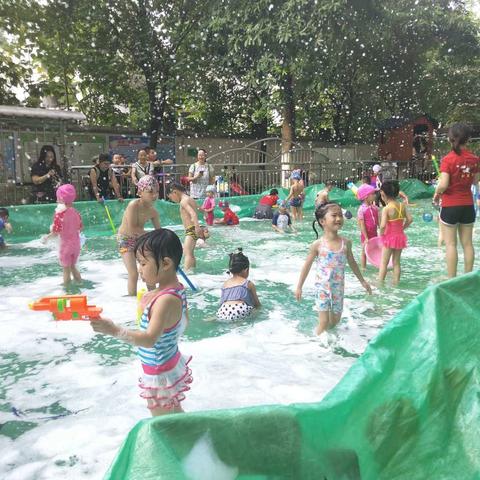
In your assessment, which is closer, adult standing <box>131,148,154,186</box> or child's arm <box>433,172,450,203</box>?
child's arm <box>433,172,450,203</box>

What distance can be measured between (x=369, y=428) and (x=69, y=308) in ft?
4.58

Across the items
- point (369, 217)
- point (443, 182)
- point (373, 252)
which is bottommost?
point (373, 252)

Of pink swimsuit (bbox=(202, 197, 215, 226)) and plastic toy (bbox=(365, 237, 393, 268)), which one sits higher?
pink swimsuit (bbox=(202, 197, 215, 226))

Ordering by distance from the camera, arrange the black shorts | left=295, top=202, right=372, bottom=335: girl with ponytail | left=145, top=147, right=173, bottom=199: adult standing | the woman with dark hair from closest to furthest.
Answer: left=295, top=202, right=372, bottom=335: girl with ponytail → the black shorts → the woman with dark hair → left=145, top=147, right=173, bottom=199: adult standing

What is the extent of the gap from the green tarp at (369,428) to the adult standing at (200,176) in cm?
992

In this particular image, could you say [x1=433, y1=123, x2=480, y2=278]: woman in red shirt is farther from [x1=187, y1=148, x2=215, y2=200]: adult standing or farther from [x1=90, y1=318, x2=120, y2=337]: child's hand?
[x1=187, y1=148, x2=215, y2=200]: adult standing

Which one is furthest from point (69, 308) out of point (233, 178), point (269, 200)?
point (233, 178)

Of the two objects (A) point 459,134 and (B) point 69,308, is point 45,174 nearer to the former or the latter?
(A) point 459,134

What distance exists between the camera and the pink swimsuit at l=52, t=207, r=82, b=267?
6.66m

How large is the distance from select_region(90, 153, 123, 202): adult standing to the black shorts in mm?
7154

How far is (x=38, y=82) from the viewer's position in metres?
21.9

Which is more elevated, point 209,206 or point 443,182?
point 443,182

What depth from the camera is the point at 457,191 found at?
616 centimetres

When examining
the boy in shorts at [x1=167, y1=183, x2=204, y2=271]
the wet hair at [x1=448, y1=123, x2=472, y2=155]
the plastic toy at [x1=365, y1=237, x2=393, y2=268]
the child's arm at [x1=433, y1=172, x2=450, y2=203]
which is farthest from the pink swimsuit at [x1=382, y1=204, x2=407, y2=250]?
the boy in shorts at [x1=167, y1=183, x2=204, y2=271]
